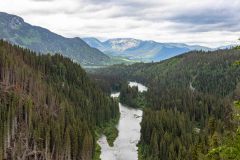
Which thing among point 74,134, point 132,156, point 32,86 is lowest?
point 132,156

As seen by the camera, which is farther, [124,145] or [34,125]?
[124,145]

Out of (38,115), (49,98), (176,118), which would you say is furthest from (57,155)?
(176,118)

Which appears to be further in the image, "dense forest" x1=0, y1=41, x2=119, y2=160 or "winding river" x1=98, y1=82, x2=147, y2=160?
"winding river" x1=98, y1=82, x2=147, y2=160

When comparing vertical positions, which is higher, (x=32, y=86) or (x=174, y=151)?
(x=32, y=86)

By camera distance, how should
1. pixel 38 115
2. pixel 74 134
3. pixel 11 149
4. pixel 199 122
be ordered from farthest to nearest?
1. pixel 199 122
2. pixel 38 115
3. pixel 74 134
4. pixel 11 149

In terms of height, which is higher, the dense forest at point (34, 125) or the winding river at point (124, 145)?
the dense forest at point (34, 125)

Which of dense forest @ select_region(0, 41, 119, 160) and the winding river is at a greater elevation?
dense forest @ select_region(0, 41, 119, 160)

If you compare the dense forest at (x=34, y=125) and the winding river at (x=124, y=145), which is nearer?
the dense forest at (x=34, y=125)

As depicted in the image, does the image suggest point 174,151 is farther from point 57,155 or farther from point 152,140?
point 57,155

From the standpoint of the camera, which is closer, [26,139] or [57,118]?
[26,139]

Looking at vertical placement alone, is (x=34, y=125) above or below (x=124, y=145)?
above

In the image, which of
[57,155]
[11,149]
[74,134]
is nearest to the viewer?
[11,149]
